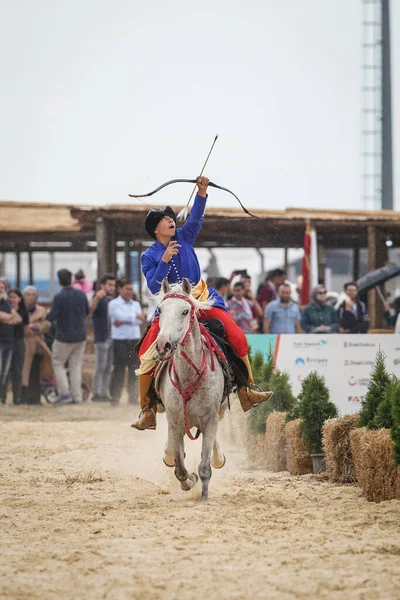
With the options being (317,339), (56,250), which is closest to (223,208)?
(56,250)

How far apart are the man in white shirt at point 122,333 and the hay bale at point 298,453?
29.0ft

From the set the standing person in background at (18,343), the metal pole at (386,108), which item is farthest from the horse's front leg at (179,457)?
the metal pole at (386,108)

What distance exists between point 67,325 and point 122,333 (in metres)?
1.03

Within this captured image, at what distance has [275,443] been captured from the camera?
1089cm

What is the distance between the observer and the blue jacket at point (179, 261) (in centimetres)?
891

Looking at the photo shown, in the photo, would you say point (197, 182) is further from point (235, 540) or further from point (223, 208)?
point (223, 208)

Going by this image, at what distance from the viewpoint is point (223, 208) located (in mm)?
22250

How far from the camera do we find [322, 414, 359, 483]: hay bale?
9258 mm

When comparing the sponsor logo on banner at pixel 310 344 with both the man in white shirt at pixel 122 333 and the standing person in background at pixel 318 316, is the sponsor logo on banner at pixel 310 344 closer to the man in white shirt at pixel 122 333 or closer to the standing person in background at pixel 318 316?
the standing person in background at pixel 318 316

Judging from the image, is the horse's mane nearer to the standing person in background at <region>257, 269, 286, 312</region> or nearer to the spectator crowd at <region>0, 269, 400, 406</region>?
the spectator crowd at <region>0, 269, 400, 406</region>

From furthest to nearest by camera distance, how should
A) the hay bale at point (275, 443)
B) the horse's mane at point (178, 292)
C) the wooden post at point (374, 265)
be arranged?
the wooden post at point (374, 265), the hay bale at point (275, 443), the horse's mane at point (178, 292)

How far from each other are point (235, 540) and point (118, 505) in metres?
1.98

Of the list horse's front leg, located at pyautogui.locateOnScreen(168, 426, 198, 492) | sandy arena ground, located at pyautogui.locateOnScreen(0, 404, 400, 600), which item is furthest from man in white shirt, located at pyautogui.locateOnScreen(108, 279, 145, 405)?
horse's front leg, located at pyautogui.locateOnScreen(168, 426, 198, 492)

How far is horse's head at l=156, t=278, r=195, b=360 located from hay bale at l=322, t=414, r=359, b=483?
187 centimetres
